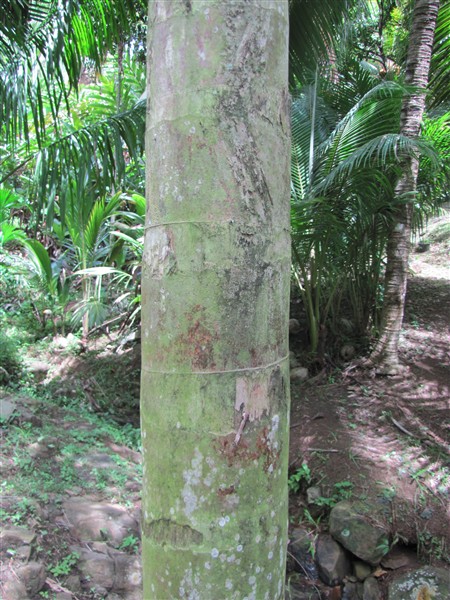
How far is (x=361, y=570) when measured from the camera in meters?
3.22

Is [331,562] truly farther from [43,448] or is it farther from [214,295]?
[214,295]

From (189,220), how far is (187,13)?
0.32 m

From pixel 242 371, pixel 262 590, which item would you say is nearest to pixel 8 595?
pixel 262 590

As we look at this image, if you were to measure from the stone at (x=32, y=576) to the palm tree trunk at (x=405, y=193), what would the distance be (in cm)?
337

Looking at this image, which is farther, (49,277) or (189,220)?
(49,277)

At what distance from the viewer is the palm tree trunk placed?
13.9 feet

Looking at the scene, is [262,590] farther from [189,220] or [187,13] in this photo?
[187,13]

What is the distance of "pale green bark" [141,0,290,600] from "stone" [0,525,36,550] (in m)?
2.01

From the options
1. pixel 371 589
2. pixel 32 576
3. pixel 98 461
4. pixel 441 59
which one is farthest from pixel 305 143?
pixel 32 576

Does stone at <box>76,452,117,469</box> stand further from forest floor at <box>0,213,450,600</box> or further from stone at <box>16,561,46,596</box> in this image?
stone at <box>16,561,46,596</box>

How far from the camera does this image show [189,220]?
0.74m

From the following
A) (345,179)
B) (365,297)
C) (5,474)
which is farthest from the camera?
(365,297)

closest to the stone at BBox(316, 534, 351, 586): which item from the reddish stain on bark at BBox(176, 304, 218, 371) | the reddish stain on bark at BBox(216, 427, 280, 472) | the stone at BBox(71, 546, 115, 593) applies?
the stone at BBox(71, 546, 115, 593)

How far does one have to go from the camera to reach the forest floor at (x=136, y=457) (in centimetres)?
264
